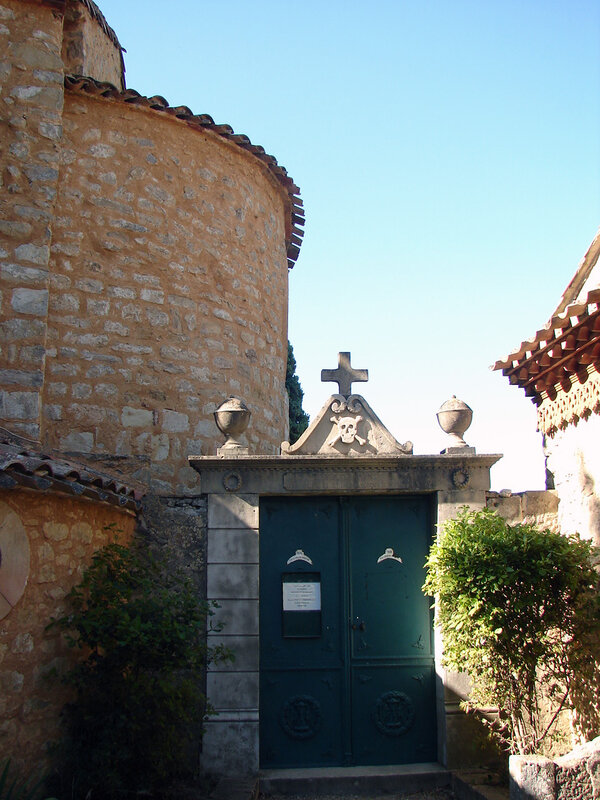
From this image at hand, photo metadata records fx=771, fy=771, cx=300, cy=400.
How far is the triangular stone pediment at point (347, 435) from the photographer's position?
652cm

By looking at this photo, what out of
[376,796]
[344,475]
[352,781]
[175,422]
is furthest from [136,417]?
[376,796]

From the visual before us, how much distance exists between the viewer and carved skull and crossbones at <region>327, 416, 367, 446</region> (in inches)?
257

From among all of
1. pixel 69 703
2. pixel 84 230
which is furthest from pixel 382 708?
pixel 84 230

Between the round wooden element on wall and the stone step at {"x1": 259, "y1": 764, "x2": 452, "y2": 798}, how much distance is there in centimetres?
259

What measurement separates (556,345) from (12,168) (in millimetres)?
4988

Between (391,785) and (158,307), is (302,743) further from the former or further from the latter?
(158,307)

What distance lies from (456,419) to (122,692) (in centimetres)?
340

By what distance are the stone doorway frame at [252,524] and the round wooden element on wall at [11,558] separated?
5.83ft

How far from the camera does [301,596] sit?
6.45 metres

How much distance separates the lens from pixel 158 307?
7.76m

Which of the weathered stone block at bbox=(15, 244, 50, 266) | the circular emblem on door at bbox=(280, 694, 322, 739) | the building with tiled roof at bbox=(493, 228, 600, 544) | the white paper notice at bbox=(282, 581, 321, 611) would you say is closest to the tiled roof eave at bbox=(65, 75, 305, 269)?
the weathered stone block at bbox=(15, 244, 50, 266)

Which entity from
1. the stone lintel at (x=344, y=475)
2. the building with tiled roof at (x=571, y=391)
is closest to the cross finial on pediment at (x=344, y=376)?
the stone lintel at (x=344, y=475)

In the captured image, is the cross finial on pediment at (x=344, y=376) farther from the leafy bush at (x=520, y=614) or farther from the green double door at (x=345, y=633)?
the leafy bush at (x=520, y=614)

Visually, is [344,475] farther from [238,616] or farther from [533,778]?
[533,778]
